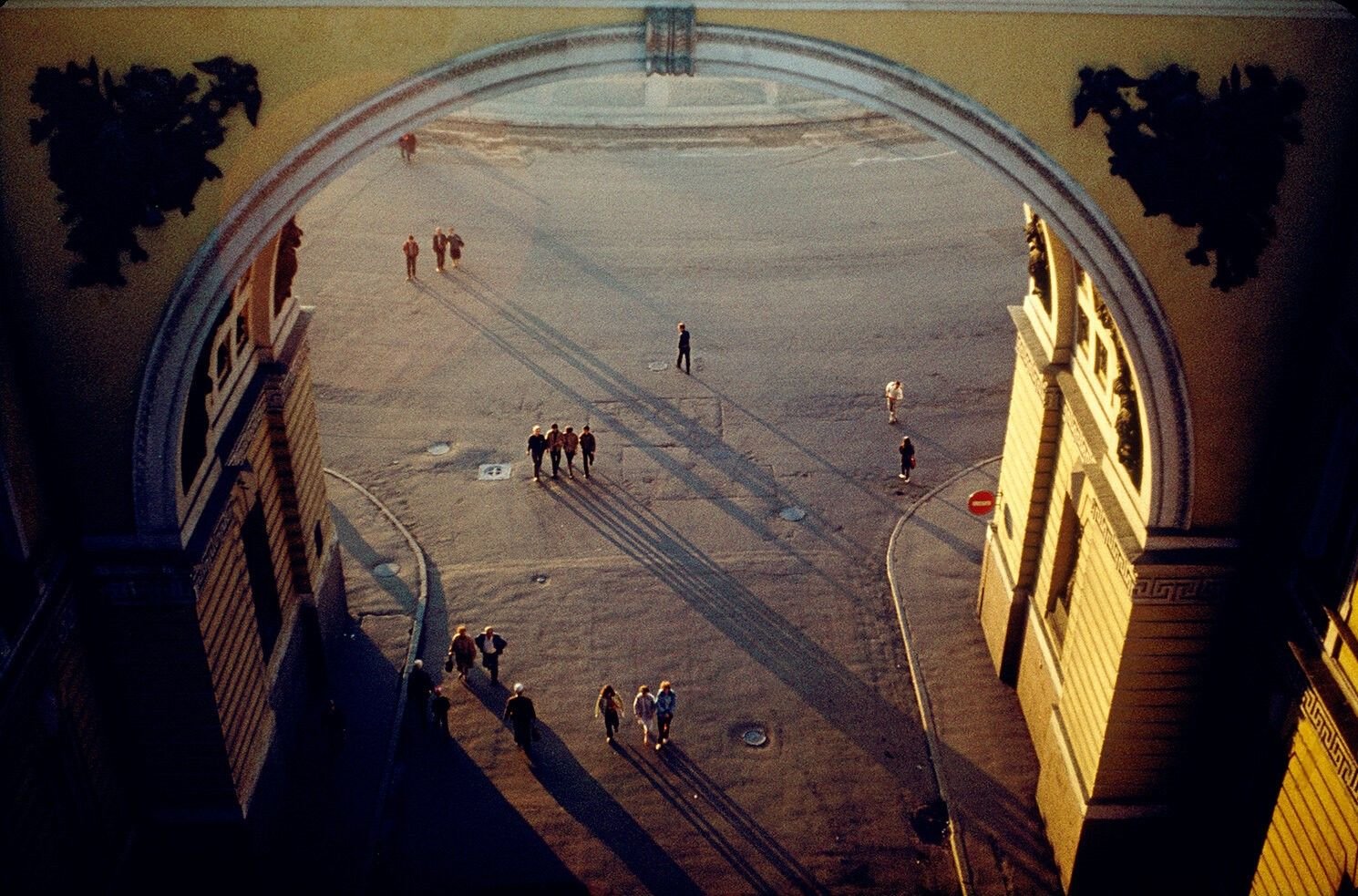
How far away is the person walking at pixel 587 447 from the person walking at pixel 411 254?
11.2 m

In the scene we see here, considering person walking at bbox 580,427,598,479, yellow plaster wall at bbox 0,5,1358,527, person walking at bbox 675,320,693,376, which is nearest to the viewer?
yellow plaster wall at bbox 0,5,1358,527

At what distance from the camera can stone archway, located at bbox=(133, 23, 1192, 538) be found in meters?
16.1

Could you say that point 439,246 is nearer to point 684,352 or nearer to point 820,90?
point 684,352

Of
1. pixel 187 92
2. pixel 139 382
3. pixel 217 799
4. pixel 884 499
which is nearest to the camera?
pixel 187 92

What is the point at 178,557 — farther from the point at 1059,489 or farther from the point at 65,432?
the point at 1059,489

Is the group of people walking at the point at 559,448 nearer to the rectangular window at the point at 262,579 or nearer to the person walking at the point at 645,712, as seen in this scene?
the person walking at the point at 645,712

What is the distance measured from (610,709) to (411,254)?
20.3m

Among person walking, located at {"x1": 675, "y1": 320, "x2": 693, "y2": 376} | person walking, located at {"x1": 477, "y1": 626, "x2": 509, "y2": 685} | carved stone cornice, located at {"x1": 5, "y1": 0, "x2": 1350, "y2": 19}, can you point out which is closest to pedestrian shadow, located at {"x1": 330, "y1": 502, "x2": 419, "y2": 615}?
person walking, located at {"x1": 477, "y1": 626, "x2": 509, "y2": 685}

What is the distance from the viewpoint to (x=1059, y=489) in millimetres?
21906

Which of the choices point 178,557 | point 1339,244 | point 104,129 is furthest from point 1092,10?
point 178,557

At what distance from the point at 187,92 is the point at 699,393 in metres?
19.9

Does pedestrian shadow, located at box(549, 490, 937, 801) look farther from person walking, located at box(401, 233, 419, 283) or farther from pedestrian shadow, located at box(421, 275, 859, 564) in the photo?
person walking, located at box(401, 233, 419, 283)

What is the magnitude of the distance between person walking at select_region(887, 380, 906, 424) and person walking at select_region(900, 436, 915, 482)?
209 centimetres

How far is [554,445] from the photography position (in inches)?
1209
